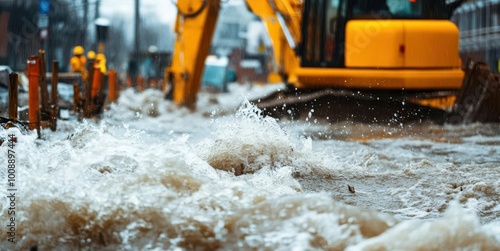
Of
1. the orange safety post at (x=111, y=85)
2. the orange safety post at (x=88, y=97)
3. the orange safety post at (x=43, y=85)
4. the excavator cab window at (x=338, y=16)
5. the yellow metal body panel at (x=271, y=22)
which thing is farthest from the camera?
the orange safety post at (x=111, y=85)

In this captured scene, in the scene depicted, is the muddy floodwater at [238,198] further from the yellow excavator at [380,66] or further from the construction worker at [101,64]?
the construction worker at [101,64]

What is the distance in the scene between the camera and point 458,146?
39.5 feet

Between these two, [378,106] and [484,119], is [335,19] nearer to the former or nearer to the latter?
[378,106]

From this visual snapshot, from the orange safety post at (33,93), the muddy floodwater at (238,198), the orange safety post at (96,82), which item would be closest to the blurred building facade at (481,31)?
the orange safety post at (96,82)

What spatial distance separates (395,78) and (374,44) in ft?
2.17

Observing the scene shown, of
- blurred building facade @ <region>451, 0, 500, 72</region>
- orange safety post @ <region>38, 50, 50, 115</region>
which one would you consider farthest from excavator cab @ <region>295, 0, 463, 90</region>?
blurred building facade @ <region>451, 0, 500, 72</region>

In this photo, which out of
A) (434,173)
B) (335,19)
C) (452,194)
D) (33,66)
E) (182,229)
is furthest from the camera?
(335,19)

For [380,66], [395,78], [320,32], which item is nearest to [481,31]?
[320,32]

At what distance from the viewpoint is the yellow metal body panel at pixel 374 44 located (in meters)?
15.9

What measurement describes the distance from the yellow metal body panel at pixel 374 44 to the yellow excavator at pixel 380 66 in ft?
0.05

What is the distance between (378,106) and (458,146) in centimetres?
385

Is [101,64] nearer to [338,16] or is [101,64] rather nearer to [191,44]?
[191,44]

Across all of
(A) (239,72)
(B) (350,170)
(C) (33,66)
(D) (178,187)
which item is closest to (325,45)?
(C) (33,66)

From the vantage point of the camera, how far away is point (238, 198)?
5.16 meters
